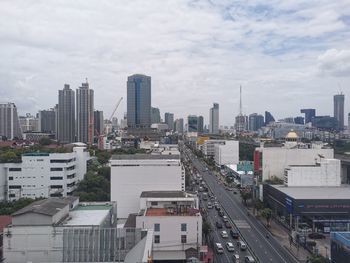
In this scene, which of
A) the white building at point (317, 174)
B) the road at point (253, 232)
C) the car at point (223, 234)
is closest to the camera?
the road at point (253, 232)

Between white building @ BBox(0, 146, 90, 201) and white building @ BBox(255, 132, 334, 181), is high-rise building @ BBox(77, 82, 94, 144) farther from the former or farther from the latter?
white building @ BBox(255, 132, 334, 181)

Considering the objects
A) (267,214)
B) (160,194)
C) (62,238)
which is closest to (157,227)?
(160,194)

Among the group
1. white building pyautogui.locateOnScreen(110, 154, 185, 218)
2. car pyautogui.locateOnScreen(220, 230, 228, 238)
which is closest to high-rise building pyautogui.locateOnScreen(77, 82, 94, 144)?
white building pyautogui.locateOnScreen(110, 154, 185, 218)

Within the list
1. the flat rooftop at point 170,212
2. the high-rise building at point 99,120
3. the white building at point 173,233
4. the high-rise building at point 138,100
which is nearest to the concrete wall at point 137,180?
the flat rooftop at point 170,212

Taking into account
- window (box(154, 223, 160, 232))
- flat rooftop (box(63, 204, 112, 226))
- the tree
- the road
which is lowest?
the road

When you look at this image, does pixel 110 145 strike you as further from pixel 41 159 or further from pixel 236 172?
pixel 41 159

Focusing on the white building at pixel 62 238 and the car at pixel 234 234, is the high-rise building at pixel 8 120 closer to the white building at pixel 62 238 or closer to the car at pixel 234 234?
the car at pixel 234 234

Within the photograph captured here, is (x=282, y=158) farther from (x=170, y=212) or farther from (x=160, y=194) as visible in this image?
(x=170, y=212)
